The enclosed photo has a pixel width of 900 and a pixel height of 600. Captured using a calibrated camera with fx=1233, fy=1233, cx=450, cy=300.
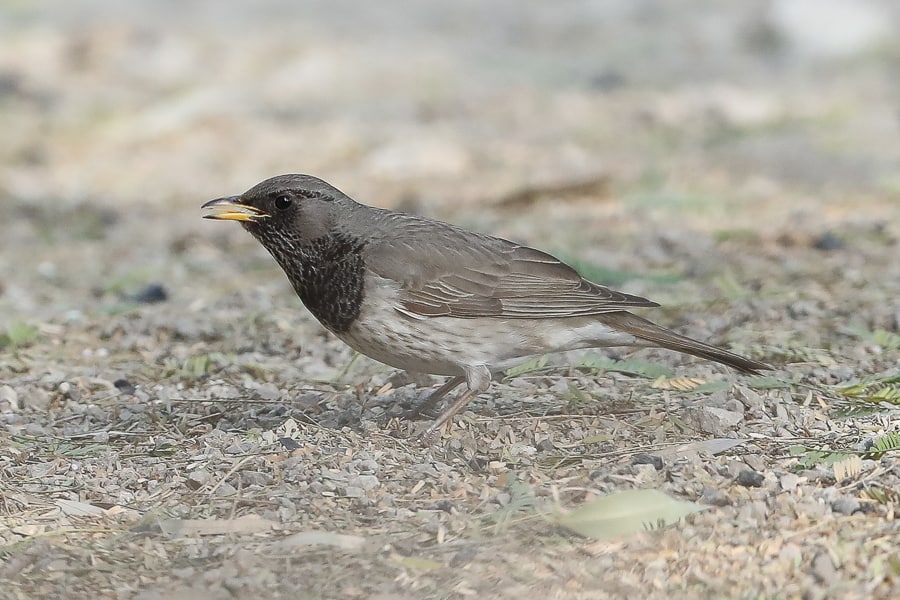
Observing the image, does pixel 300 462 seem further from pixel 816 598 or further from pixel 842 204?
pixel 842 204

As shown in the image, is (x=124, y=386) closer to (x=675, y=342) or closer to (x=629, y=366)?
(x=629, y=366)

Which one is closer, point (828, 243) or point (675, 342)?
point (675, 342)

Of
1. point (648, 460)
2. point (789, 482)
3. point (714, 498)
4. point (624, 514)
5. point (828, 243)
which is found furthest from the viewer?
point (828, 243)

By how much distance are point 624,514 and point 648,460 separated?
1.85 feet

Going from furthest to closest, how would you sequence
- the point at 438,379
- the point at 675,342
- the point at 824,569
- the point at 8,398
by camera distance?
1. the point at 438,379
2. the point at 8,398
3. the point at 675,342
4. the point at 824,569

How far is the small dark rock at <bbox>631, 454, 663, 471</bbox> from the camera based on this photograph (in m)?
4.61

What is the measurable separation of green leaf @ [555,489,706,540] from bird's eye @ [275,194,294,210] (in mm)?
2103

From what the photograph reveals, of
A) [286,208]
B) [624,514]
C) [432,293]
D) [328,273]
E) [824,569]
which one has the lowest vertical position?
[824,569]

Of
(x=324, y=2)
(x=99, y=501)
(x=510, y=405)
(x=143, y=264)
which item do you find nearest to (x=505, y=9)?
(x=324, y=2)

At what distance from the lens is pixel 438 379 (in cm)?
643

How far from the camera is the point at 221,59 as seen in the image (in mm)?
14266

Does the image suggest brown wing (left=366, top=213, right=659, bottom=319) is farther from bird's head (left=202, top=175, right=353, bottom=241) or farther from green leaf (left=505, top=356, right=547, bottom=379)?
green leaf (left=505, top=356, right=547, bottom=379)

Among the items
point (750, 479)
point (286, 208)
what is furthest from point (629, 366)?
point (286, 208)

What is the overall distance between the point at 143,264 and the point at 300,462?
179 inches
